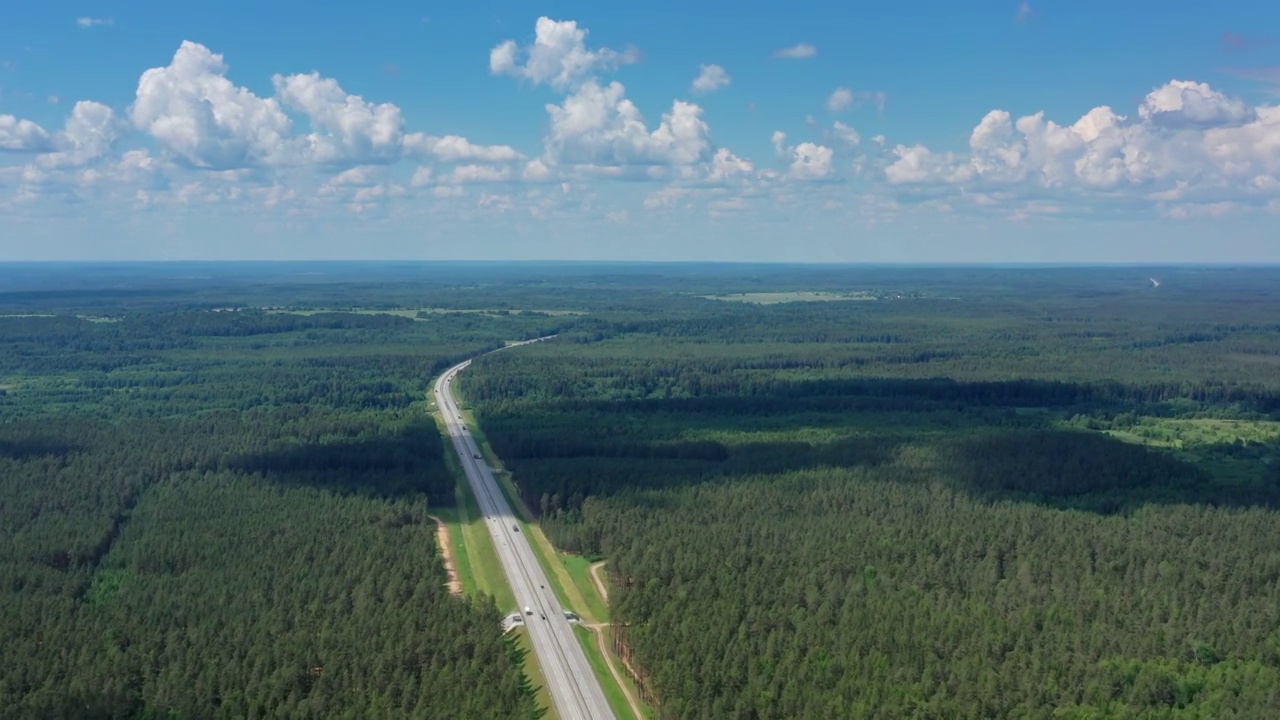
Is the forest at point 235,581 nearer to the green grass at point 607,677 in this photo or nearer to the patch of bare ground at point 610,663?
the green grass at point 607,677

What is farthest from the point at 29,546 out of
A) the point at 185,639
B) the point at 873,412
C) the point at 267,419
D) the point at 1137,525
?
the point at 873,412

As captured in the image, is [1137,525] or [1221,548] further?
[1137,525]

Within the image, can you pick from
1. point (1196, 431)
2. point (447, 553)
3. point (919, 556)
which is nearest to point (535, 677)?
point (447, 553)

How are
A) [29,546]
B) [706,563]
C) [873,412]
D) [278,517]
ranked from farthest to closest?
[873,412] < [278,517] < [29,546] < [706,563]

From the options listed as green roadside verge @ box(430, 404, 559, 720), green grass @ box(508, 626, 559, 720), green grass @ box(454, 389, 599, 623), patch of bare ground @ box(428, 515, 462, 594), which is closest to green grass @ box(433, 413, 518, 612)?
green roadside verge @ box(430, 404, 559, 720)

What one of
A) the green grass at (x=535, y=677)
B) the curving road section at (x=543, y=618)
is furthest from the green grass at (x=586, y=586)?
the green grass at (x=535, y=677)

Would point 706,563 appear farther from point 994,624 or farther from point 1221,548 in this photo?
point 1221,548

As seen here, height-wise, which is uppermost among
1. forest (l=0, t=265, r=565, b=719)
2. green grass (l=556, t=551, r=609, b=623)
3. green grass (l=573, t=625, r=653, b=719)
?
forest (l=0, t=265, r=565, b=719)

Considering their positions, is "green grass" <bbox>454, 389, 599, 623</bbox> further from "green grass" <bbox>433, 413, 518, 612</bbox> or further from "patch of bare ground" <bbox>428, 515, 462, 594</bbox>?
"patch of bare ground" <bbox>428, 515, 462, 594</bbox>
